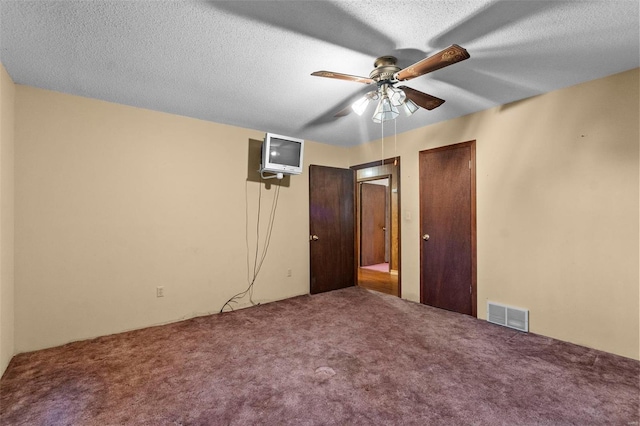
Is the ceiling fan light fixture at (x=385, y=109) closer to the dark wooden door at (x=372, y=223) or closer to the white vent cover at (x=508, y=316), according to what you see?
the white vent cover at (x=508, y=316)

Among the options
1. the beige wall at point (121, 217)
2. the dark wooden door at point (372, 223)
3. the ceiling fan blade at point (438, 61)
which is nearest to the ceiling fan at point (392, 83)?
the ceiling fan blade at point (438, 61)

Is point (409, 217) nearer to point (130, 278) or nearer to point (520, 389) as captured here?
point (520, 389)

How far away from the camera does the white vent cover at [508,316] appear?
2.96m

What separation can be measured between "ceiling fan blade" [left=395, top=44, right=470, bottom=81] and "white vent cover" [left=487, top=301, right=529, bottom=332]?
2.64 m

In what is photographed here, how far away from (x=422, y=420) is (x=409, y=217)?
2712 mm

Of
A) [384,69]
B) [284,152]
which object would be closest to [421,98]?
[384,69]

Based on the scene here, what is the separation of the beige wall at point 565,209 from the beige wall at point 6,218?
14.4 ft

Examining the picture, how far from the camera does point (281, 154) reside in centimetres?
371

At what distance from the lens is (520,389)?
1978mm

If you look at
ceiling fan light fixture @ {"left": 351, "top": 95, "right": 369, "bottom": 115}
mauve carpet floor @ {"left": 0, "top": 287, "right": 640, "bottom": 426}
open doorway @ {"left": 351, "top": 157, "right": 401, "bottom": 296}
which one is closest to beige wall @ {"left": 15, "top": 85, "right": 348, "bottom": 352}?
mauve carpet floor @ {"left": 0, "top": 287, "right": 640, "bottom": 426}

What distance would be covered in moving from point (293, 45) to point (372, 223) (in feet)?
18.4

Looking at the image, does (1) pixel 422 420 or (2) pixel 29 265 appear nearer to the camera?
(1) pixel 422 420

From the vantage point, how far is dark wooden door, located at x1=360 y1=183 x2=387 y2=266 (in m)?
6.97

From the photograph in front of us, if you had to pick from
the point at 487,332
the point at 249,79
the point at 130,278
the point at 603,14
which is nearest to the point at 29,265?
the point at 130,278
